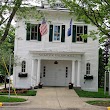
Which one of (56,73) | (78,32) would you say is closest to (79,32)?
(78,32)

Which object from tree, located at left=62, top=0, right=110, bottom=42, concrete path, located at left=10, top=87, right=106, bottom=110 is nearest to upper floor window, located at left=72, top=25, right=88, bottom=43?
concrete path, located at left=10, top=87, right=106, bottom=110

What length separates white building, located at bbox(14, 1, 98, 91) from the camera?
2934 centimetres

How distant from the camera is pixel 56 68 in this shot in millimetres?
30891

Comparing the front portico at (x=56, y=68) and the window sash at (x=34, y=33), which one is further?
the window sash at (x=34, y=33)

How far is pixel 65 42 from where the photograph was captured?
30.0m

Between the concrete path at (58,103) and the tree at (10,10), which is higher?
the tree at (10,10)

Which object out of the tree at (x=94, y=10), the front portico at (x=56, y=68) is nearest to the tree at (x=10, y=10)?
the tree at (x=94, y=10)

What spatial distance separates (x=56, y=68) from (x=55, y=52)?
7.84 feet

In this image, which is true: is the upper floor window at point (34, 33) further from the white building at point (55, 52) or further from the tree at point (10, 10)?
the tree at point (10, 10)

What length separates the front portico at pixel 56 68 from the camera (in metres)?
29.3

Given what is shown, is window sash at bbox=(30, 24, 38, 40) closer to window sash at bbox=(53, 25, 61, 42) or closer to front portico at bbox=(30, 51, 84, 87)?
front portico at bbox=(30, 51, 84, 87)

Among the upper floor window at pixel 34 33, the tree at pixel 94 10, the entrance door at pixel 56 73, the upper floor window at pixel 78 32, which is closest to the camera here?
the tree at pixel 94 10

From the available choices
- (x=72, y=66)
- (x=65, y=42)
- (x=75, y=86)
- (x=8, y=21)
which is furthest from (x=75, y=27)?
(x=8, y=21)

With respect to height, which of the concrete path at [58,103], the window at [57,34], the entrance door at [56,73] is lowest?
the concrete path at [58,103]
